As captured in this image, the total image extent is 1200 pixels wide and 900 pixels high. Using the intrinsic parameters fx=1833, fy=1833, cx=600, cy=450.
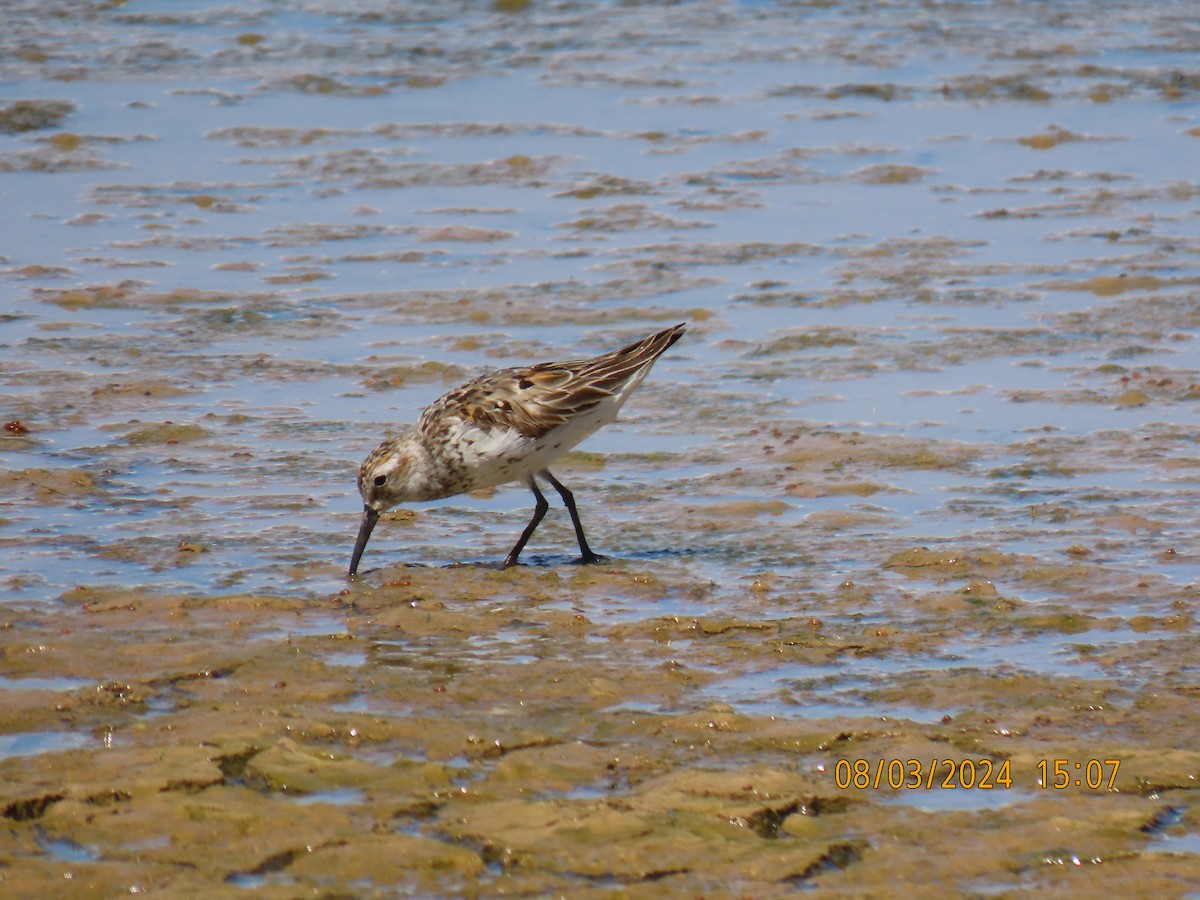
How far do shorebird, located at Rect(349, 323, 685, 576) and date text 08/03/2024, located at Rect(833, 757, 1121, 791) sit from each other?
3.13m

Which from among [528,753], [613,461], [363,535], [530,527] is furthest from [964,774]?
[613,461]

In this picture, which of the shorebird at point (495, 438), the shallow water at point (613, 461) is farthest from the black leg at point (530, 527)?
the shallow water at point (613, 461)

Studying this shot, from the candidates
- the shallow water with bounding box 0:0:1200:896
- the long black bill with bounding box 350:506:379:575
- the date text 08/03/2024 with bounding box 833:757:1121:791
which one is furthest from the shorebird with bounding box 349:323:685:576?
the date text 08/03/2024 with bounding box 833:757:1121:791

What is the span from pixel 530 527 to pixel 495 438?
1.59ft

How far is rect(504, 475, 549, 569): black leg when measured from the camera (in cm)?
912

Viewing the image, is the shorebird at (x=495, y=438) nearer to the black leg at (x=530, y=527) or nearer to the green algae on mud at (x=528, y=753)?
the black leg at (x=530, y=527)

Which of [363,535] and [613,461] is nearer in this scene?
[363,535]

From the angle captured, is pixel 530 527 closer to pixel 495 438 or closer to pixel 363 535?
pixel 495 438

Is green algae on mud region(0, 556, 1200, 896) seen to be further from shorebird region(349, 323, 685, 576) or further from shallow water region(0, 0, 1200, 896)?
shorebird region(349, 323, 685, 576)

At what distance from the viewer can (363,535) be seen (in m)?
9.02

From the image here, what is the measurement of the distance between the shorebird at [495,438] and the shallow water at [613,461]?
34 centimetres

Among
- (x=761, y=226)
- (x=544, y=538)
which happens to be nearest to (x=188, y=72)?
(x=761, y=226)

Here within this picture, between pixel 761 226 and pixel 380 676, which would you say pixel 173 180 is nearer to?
pixel 761 226

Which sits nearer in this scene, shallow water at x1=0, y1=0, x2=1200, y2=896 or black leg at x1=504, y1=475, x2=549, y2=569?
shallow water at x1=0, y1=0, x2=1200, y2=896
